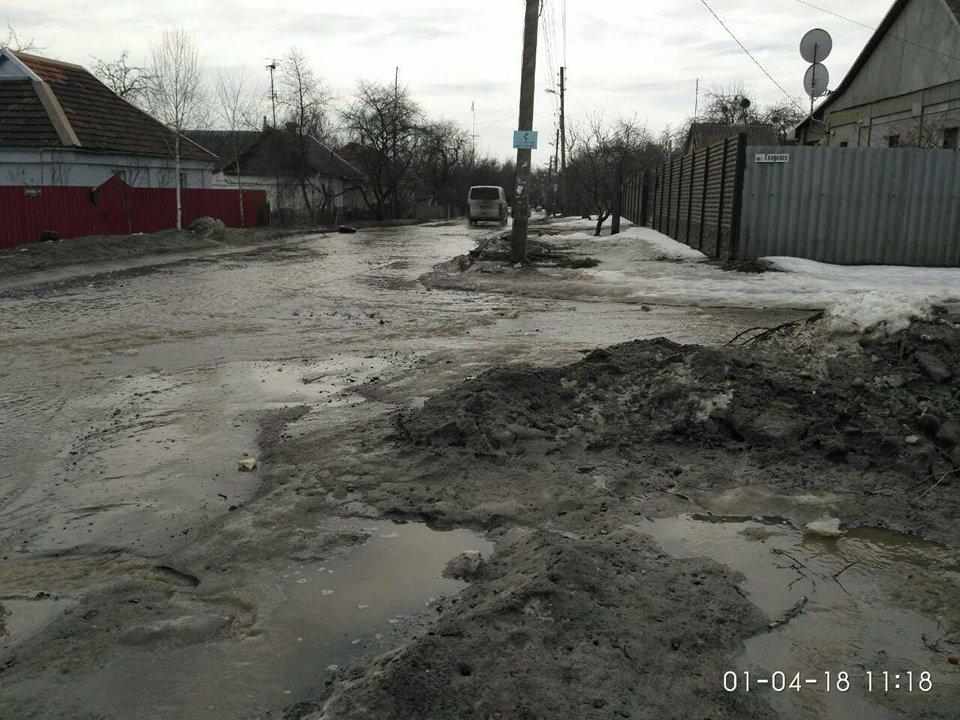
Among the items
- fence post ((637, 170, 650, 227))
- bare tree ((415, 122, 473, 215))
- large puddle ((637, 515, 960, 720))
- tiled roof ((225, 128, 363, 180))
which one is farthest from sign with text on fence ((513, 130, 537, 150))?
bare tree ((415, 122, 473, 215))

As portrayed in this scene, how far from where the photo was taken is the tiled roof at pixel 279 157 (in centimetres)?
4859

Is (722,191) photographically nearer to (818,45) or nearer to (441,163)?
(818,45)

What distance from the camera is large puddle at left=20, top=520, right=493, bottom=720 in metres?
2.69

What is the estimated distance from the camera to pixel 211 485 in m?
4.66

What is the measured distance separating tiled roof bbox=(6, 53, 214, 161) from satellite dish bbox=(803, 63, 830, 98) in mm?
21214

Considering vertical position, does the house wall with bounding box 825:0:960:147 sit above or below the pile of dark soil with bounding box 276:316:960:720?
above

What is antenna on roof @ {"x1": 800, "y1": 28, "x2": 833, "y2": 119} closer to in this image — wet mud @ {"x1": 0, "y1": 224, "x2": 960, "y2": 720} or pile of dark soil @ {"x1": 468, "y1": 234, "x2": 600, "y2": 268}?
pile of dark soil @ {"x1": 468, "y1": 234, "x2": 600, "y2": 268}

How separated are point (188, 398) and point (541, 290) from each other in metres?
8.05

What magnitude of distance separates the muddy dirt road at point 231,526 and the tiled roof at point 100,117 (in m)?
21.3

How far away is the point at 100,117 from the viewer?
29500mm

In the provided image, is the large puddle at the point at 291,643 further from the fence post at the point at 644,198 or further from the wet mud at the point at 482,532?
the fence post at the point at 644,198

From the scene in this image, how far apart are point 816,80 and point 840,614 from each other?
1815cm

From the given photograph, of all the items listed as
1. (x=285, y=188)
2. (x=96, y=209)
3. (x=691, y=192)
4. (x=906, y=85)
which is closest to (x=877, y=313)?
(x=691, y=192)

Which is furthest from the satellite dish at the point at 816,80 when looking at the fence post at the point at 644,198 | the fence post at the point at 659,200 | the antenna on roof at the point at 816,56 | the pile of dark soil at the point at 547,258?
the fence post at the point at 644,198
